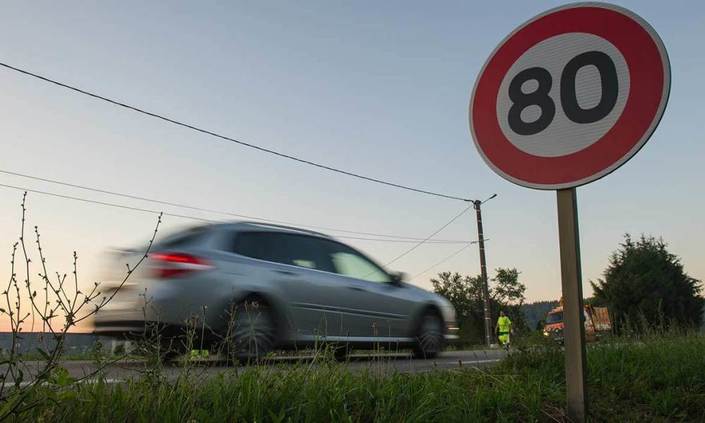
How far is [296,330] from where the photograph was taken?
21.7ft

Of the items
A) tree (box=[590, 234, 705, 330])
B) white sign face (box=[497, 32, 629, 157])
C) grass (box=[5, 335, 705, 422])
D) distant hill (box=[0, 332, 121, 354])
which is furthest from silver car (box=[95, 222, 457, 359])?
tree (box=[590, 234, 705, 330])

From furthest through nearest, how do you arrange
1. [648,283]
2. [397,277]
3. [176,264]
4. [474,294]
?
1. [474,294]
2. [648,283]
3. [397,277]
4. [176,264]

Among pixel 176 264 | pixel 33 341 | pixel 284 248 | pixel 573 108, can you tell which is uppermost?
pixel 573 108

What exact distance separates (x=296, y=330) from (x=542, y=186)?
4190 millimetres

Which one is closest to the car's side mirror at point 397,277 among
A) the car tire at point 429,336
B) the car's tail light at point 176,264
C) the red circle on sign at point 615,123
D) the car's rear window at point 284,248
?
the car tire at point 429,336

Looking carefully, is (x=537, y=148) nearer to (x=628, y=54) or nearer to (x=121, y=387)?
(x=628, y=54)

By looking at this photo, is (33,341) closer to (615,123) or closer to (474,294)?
(615,123)

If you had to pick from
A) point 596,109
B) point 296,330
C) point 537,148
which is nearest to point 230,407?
point 537,148

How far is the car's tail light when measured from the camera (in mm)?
5961

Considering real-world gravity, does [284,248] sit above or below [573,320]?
above

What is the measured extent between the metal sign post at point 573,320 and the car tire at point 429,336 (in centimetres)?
536

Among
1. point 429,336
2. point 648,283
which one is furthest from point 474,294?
point 429,336

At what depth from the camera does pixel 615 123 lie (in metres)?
2.79

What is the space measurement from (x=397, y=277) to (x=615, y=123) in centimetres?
582
